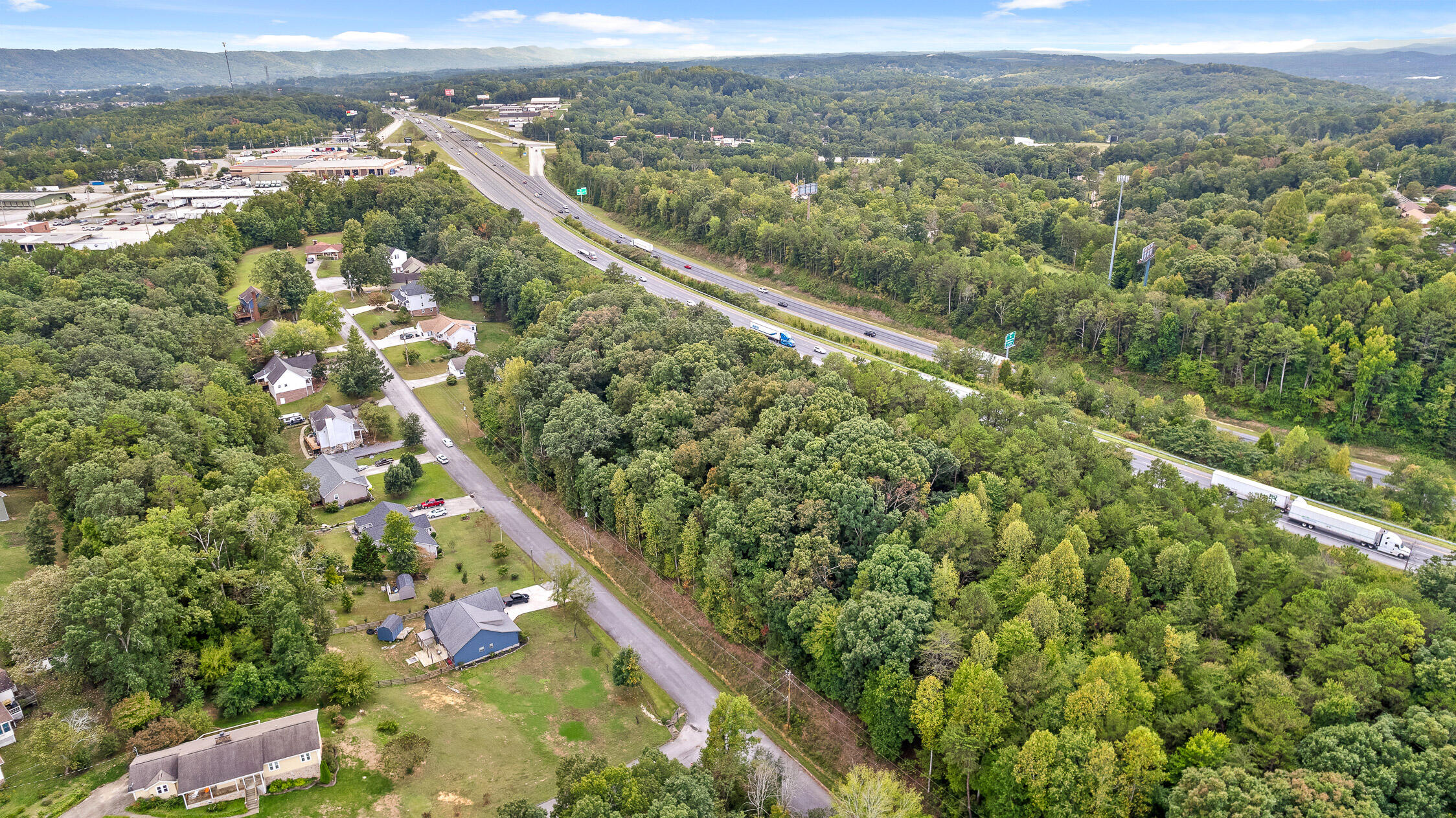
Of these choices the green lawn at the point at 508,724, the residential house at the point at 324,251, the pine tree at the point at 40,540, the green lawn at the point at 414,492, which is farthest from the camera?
the residential house at the point at 324,251

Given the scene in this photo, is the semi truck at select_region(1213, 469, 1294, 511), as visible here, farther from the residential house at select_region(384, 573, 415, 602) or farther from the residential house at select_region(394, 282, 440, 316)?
the residential house at select_region(394, 282, 440, 316)

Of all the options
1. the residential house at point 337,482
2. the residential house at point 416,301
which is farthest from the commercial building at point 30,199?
the residential house at point 337,482

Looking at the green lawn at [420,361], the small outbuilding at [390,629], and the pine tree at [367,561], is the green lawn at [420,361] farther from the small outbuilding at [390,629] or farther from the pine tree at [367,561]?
the small outbuilding at [390,629]

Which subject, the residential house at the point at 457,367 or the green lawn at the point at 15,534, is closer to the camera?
the green lawn at the point at 15,534

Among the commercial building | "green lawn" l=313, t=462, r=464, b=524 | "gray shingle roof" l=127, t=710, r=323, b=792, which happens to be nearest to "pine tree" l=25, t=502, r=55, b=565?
"green lawn" l=313, t=462, r=464, b=524

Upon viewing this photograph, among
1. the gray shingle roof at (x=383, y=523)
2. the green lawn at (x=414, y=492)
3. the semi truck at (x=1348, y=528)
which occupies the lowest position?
the green lawn at (x=414, y=492)

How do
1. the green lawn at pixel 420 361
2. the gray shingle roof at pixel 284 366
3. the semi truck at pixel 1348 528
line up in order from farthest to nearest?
the green lawn at pixel 420 361
the gray shingle roof at pixel 284 366
the semi truck at pixel 1348 528

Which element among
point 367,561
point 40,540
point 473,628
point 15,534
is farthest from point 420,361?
point 473,628
